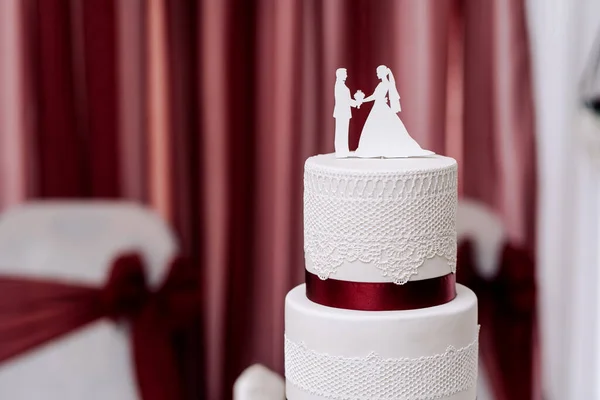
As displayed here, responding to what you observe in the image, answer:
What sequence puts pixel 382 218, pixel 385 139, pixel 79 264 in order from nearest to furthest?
1. pixel 382 218
2. pixel 385 139
3. pixel 79 264

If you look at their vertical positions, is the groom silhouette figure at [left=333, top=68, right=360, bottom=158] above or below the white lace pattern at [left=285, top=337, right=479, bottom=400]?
above

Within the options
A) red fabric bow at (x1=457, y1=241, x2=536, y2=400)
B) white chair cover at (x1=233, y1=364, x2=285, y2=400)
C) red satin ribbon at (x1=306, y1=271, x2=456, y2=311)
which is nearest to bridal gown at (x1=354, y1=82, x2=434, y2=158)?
red satin ribbon at (x1=306, y1=271, x2=456, y2=311)

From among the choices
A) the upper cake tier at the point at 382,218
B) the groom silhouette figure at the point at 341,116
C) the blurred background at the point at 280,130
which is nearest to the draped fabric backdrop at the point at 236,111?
the blurred background at the point at 280,130

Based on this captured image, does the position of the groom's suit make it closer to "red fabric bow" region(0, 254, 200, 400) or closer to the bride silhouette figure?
the bride silhouette figure

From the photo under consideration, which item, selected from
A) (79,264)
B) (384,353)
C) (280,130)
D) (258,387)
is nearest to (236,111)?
(280,130)

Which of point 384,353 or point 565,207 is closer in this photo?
point 384,353

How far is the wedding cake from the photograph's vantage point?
1011 mm

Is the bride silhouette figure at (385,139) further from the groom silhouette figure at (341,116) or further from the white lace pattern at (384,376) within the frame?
the white lace pattern at (384,376)

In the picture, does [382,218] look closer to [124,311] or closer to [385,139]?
[385,139]

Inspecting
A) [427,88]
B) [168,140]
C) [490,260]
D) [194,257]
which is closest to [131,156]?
[168,140]

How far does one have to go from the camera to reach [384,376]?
1.02 metres

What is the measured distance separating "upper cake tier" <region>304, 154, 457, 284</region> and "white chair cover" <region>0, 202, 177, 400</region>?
0.93 metres

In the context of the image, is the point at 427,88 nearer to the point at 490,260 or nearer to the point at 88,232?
the point at 490,260

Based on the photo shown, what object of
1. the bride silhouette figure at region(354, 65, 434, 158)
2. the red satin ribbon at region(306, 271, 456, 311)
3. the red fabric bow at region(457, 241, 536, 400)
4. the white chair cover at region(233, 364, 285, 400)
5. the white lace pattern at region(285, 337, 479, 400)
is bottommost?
the red fabric bow at region(457, 241, 536, 400)
